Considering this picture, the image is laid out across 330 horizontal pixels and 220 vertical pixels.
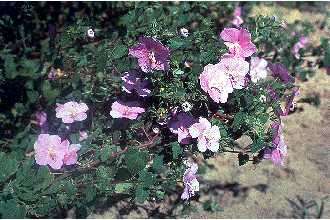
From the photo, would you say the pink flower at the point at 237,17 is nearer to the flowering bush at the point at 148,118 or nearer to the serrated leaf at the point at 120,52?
the flowering bush at the point at 148,118

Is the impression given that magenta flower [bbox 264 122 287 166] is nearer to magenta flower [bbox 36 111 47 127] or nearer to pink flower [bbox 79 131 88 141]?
pink flower [bbox 79 131 88 141]

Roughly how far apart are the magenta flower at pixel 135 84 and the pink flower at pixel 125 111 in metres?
0.07

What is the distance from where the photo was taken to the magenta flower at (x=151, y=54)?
5.42 ft

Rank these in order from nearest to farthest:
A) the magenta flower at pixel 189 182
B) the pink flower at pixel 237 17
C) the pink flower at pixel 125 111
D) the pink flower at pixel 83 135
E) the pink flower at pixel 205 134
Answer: the pink flower at pixel 205 134
the pink flower at pixel 125 111
the magenta flower at pixel 189 182
the pink flower at pixel 83 135
the pink flower at pixel 237 17

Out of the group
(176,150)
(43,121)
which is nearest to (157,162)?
(176,150)

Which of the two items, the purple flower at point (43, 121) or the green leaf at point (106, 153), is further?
the purple flower at point (43, 121)

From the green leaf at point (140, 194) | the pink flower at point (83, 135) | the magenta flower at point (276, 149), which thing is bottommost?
the pink flower at point (83, 135)

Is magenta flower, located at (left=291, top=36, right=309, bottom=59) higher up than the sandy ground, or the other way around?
magenta flower, located at (left=291, top=36, right=309, bottom=59)

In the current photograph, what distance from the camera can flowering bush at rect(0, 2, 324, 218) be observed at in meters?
1.75

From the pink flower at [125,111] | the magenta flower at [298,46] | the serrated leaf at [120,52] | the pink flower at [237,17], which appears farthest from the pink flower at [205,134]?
the magenta flower at [298,46]

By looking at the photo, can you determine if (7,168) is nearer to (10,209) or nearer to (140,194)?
(10,209)

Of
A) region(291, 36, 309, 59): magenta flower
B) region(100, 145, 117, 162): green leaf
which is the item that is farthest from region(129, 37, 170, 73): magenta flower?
region(291, 36, 309, 59): magenta flower

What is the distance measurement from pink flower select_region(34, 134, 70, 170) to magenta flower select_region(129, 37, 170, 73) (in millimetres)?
545

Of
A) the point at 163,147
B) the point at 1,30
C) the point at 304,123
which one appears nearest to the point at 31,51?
the point at 1,30
